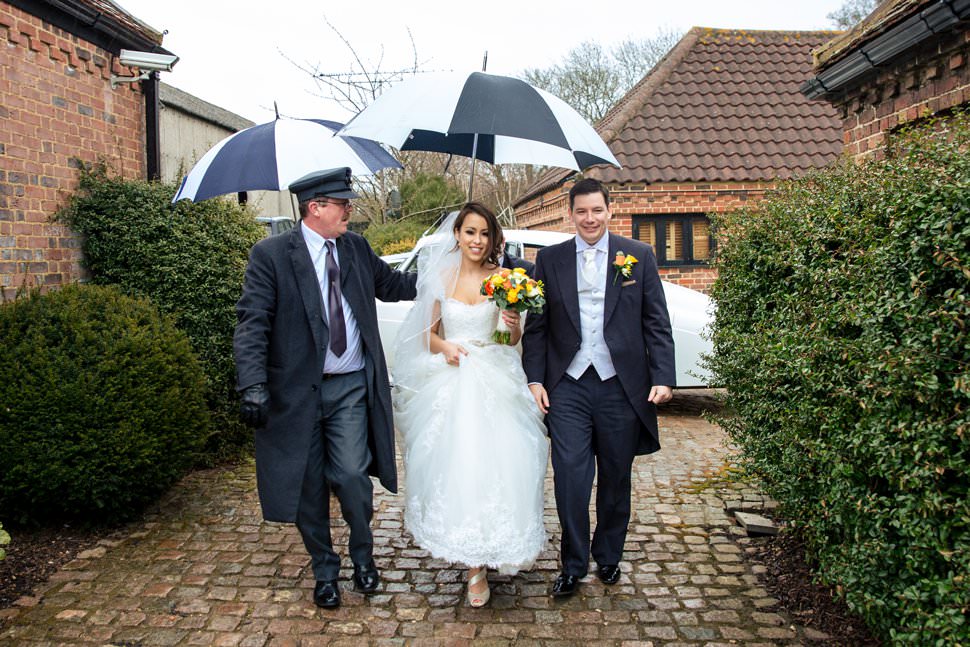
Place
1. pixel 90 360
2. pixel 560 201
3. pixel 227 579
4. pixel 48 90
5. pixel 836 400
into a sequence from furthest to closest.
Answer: pixel 560 201 < pixel 48 90 < pixel 90 360 < pixel 227 579 < pixel 836 400

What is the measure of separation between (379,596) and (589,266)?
6.80ft

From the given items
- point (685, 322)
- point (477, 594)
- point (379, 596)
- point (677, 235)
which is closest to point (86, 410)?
point (379, 596)

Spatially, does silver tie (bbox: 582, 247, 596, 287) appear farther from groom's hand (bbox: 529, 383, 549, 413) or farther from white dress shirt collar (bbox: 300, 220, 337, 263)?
white dress shirt collar (bbox: 300, 220, 337, 263)

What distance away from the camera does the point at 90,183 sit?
21.5 ft

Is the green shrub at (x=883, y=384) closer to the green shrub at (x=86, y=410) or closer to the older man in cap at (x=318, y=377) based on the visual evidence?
the older man in cap at (x=318, y=377)

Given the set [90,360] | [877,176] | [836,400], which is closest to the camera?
[836,400]

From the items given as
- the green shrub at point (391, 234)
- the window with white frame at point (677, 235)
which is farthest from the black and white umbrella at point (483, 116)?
the green shrub at point (391, 234)

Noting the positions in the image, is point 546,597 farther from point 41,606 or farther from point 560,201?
point 560,201

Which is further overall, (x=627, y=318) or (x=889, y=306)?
(x=627, y=318)

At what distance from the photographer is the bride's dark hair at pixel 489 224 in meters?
4.37

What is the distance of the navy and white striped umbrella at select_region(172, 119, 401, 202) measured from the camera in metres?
4.93

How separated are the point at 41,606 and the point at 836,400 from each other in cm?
393

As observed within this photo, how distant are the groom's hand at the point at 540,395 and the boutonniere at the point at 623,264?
26.9 inches

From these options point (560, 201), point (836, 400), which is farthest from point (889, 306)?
point (560, 201)
